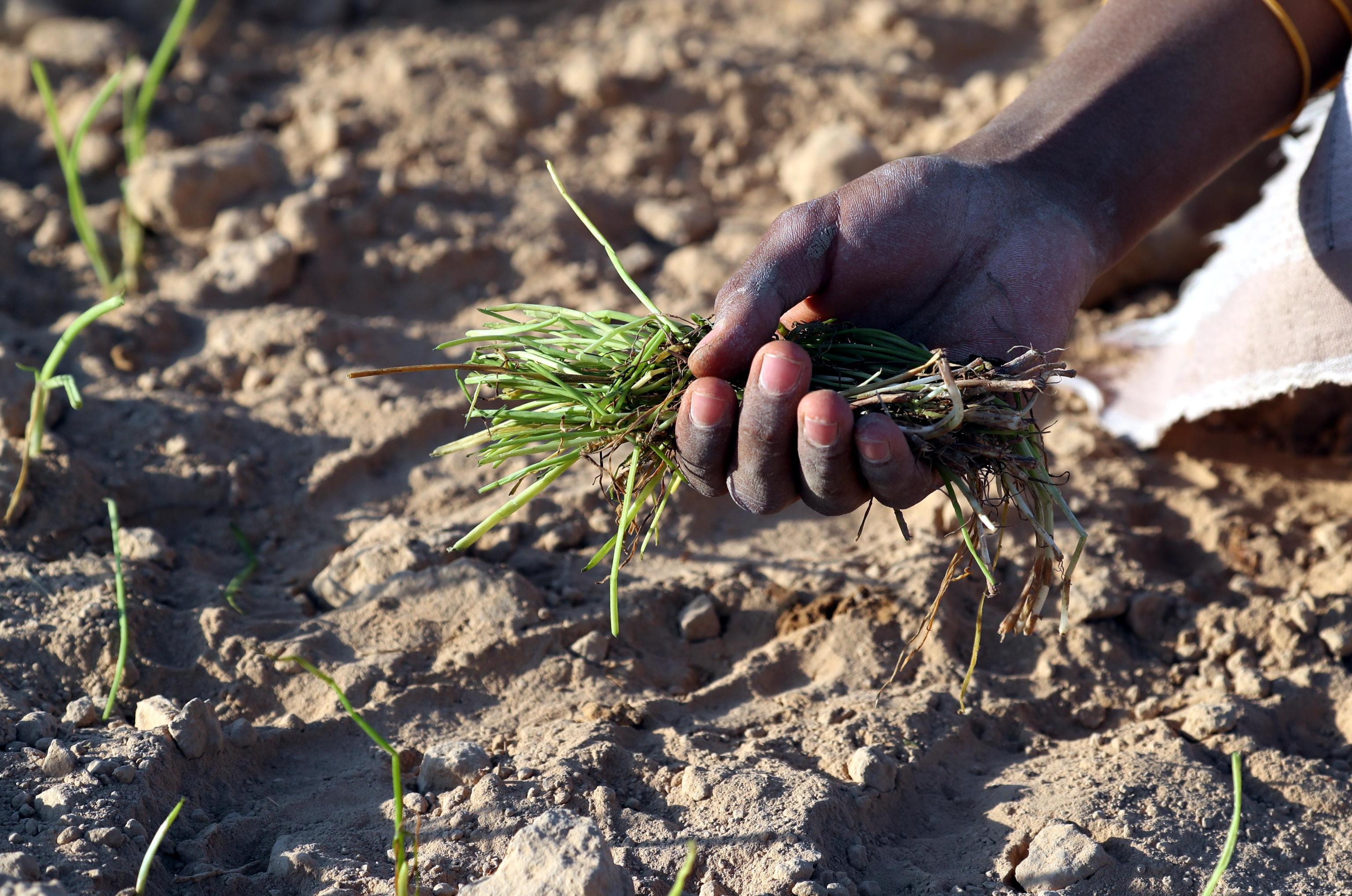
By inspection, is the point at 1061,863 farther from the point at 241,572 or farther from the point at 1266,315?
the point at 241,572

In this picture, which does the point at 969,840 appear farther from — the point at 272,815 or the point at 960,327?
the point at 272,815

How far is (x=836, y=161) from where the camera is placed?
9.87 feet

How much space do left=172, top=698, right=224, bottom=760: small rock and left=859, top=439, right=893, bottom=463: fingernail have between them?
1.08 metres

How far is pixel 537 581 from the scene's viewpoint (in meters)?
2.10

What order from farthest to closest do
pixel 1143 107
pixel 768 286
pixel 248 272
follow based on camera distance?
pixel 248 272, pixel 1143 107, pixel 768 286

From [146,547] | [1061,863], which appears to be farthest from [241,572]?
[1061,863]

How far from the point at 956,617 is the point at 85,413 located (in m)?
1.86

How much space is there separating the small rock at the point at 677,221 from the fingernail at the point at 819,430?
1.58 meters

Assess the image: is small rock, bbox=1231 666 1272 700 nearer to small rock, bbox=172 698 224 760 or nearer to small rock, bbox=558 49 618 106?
small rock, bbox=172 698 224 760

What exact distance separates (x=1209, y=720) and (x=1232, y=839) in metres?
0.40

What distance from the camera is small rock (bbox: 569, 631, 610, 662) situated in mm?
1941

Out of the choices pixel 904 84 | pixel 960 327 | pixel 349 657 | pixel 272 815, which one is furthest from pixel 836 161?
pixel 272 815

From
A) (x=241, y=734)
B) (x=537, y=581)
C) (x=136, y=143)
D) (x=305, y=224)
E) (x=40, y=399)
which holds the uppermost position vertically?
(x=136, y=143)

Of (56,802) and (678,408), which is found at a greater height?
(678,408)
